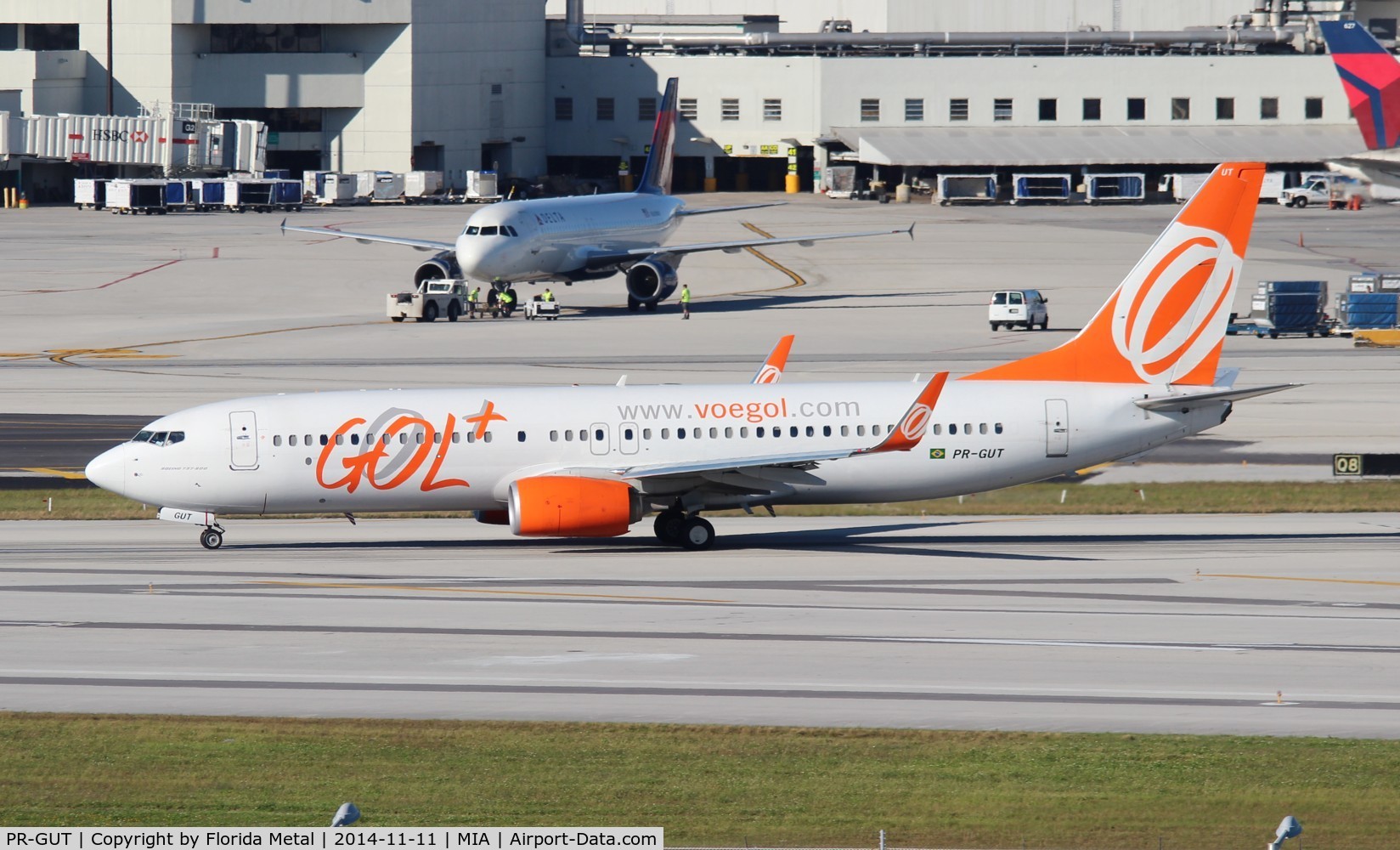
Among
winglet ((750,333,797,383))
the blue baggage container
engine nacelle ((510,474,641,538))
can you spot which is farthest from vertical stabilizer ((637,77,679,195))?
engine nacelle ((510,474,641,538))

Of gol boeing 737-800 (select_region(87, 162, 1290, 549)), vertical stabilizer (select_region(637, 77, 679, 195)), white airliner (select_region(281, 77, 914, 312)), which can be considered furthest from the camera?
vertical stabilizer (select_region(637, 77, 679, 195))

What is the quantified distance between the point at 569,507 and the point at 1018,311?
43.0m

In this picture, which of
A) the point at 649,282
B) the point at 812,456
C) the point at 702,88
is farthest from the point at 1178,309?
the point at 702,88

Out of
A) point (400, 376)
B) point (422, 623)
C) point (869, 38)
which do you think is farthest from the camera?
point (869, 38)

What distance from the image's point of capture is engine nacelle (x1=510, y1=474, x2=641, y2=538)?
3522cm

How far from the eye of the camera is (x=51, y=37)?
448 ft

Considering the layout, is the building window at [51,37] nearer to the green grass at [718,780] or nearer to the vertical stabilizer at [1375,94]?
the vertical stabilizer at [1375,94]

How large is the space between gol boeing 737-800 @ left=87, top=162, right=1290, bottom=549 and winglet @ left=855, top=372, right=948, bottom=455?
161 centimetres

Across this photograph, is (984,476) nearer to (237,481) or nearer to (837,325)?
(237,481)

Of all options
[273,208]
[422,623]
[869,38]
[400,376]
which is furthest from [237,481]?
[869,38]

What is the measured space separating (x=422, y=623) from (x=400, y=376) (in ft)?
110

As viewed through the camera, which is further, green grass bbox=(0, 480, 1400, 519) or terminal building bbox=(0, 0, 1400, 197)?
terminal building bbox=(0, 0, 1400, 197)

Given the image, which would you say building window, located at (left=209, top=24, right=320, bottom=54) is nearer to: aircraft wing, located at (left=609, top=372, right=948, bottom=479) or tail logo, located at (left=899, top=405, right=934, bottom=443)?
aircraft wing, located at (left=609, top=372, right=948, bottom=479)

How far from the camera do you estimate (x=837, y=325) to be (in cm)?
7694
